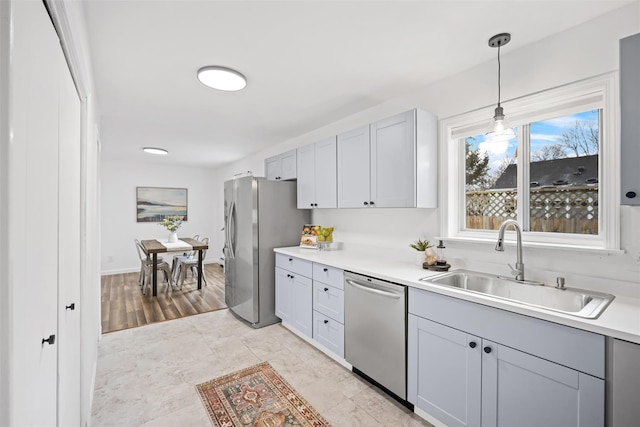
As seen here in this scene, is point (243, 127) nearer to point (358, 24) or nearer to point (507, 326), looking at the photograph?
point (358, 24)

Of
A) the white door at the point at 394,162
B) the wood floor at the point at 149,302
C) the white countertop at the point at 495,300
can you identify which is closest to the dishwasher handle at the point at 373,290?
the white countertop at the point at 495,300

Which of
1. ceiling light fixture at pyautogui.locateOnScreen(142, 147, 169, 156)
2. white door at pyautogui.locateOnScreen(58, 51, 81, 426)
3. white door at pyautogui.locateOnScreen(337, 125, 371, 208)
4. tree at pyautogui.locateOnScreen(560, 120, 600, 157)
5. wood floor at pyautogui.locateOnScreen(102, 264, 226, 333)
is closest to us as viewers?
white door at pyautogui.locateOnScreen(58, 51, 81, 426)

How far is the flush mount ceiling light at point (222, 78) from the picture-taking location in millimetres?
2281

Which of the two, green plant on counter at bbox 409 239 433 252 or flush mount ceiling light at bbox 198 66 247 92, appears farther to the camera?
green plant on counter at bbox 409 239 433 252

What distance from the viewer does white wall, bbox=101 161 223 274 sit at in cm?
624

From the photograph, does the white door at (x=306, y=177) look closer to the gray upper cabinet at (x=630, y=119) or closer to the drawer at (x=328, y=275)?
the drawer at (x=328, y=275)

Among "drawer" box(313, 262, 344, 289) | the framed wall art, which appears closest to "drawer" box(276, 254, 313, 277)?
"drawer" box(313, 262, 344, 289)

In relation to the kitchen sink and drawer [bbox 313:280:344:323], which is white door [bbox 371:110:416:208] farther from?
drawer [bbox 313:280:344:323]

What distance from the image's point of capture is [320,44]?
1962 millimetres

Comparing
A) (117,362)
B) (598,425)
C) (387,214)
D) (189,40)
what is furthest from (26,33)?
(117,362)

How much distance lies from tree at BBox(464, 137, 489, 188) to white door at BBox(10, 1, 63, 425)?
8.46ft

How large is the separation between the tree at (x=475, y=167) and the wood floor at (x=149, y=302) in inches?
141

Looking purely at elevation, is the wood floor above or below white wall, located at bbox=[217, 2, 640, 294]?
below

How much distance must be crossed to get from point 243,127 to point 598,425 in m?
4.00
